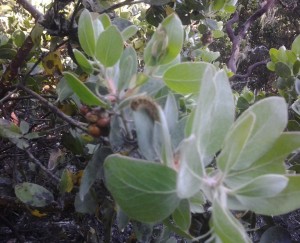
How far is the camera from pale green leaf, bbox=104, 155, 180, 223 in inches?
17.7

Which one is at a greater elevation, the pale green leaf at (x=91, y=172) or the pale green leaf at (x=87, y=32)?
the pale green leaf at (x=87, y=32)

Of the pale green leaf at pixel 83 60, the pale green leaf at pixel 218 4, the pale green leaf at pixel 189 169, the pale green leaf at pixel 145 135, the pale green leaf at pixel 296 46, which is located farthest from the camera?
the pale green leaf at pixel 218 4

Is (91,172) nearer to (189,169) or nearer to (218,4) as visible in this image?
(189,169)

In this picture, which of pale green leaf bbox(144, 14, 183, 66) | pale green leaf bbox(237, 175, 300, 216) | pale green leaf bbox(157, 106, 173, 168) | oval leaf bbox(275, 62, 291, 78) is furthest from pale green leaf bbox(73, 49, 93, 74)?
oval leaf bbox(275, 62, 291, 78)

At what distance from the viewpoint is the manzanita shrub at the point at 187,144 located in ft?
1.42

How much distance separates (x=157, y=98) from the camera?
62cm

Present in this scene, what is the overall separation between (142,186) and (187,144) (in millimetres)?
94

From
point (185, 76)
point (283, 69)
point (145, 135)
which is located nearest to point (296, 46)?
point (283, 69)

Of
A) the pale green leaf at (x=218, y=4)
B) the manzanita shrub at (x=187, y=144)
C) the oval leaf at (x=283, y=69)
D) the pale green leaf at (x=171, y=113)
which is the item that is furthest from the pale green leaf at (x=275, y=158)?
the pale green leaf at (x=218, y=4)

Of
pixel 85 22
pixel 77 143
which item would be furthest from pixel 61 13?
pixel 85 22

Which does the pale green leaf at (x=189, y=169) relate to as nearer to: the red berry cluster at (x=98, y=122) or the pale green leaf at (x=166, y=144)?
the pale green leaf at (x=166, y=144)

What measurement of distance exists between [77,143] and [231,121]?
52cm

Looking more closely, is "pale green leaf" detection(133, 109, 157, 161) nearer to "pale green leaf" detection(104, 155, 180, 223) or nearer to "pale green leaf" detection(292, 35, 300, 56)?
"pale green leaf" detection(104, 155, 180, 223)

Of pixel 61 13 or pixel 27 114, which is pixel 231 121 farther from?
pixel 27 114
